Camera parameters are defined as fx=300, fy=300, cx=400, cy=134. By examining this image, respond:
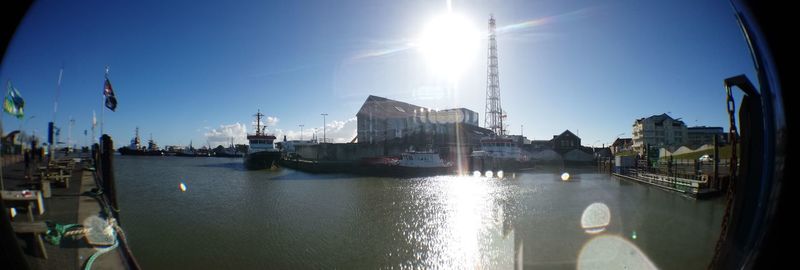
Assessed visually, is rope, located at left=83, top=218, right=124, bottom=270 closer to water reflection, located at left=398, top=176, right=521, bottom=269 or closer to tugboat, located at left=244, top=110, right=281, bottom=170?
water reflection, located at left=398, top=176, right=521, bottom=269

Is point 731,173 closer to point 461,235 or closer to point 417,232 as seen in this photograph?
point 461,235

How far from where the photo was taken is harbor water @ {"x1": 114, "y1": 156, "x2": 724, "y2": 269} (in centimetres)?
800

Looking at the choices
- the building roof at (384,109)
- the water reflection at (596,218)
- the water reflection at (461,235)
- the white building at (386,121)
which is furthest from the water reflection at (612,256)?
the building roof at (384,109)

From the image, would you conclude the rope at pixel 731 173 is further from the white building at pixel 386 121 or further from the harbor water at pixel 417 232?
the white building at pixel 386 121

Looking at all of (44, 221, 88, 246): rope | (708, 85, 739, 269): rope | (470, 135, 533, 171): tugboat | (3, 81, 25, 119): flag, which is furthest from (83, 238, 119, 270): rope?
(470, 135, 533, 171): tugboat

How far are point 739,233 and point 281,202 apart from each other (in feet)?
59.8

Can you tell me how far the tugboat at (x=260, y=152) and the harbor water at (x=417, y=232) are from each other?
24585mm

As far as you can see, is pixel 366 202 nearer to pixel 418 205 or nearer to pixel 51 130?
pixel 418 205

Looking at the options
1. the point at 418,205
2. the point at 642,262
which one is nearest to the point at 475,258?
the point at 642,262

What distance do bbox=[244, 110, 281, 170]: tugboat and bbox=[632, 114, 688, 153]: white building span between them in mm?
44941

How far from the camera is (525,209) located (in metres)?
15.4

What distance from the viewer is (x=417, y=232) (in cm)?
1091

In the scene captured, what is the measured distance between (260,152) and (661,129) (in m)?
45.4

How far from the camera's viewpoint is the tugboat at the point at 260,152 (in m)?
42.9
